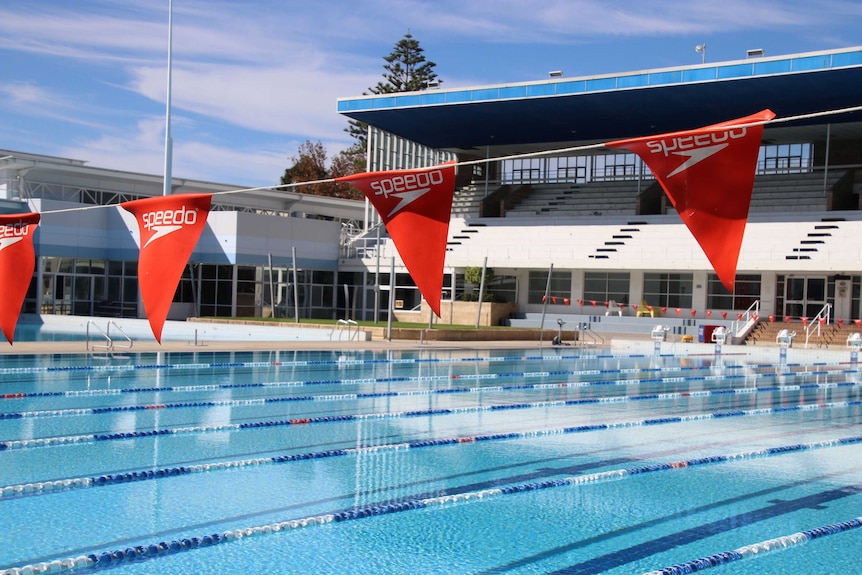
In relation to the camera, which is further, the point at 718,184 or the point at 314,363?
the point at 314,363

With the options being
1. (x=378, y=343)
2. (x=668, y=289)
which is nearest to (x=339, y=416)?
(x=378, y=343)

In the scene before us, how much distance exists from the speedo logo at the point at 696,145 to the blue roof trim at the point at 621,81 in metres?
22.6

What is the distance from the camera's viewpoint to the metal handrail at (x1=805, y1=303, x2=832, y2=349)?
28192 millimetres

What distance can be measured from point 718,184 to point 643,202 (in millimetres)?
29995

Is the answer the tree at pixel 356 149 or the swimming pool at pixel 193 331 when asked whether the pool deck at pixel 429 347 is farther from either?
the tree at pixel 356 149

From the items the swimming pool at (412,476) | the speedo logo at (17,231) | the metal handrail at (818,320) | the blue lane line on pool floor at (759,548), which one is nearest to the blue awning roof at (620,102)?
the metal handrail at (818,320)

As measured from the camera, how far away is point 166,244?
9852 millimetres

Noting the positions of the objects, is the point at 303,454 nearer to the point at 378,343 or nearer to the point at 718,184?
the point at 718,184

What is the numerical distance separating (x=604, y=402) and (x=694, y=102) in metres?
19.5

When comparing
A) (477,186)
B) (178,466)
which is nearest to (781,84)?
(477,186)

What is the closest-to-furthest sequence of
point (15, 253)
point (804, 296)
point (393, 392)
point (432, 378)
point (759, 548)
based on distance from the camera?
point (759, 548), point (15, 253), point (393, 392), point (432, 378), point (804, 296)

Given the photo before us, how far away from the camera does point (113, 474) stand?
26.2ft

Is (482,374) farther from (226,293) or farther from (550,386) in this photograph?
(226,293)

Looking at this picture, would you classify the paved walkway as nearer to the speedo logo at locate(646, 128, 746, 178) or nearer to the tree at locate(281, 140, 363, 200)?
the speedo logo at locate(646, 128, 746, 178)
